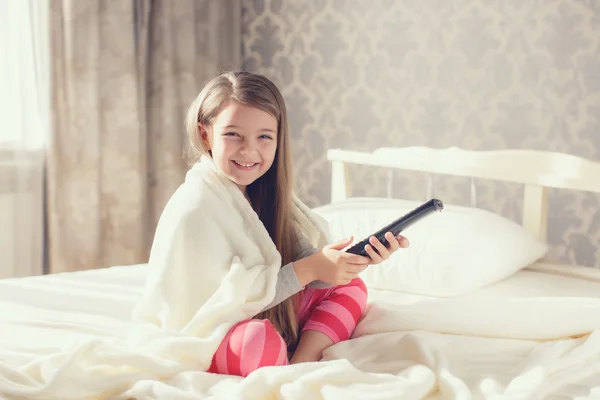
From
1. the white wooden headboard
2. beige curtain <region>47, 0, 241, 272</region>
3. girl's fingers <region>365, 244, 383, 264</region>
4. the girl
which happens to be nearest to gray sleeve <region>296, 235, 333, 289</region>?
the girl

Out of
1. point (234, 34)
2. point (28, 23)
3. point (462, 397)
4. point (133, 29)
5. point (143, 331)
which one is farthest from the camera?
point (234, 34)

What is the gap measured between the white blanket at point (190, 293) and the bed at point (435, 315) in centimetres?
3

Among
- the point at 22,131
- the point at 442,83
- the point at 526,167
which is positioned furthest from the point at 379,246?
the point at 22,131

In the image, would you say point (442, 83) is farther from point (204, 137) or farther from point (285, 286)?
point (285, 286)

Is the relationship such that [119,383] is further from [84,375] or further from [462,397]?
[462,397]

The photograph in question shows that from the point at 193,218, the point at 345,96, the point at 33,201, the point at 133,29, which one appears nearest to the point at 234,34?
the point at 133,29

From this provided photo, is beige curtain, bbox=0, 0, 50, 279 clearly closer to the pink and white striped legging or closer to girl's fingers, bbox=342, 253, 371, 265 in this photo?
the pink and white striped legging

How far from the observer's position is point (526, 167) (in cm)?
203

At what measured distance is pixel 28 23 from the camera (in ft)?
9.20

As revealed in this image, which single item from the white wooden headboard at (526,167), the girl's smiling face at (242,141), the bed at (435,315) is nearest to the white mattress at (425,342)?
the bed at (435,315)

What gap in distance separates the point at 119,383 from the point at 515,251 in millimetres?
1142

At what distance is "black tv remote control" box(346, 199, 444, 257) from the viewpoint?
1.20 m

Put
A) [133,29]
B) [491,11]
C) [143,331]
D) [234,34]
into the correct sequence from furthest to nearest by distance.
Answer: [234,34], [133,29], [491,11], [143,331]

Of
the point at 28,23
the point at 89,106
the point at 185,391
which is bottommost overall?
the point at 185,391
